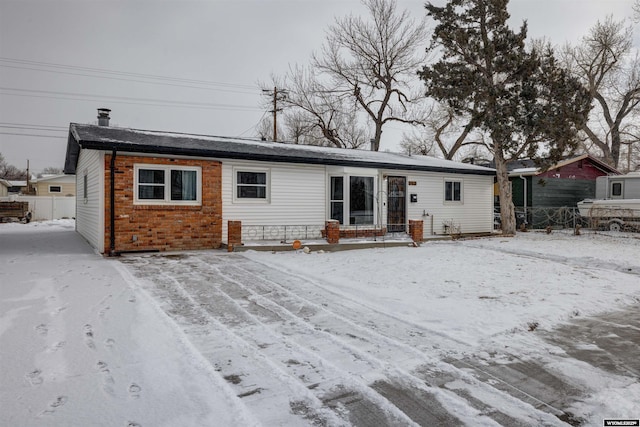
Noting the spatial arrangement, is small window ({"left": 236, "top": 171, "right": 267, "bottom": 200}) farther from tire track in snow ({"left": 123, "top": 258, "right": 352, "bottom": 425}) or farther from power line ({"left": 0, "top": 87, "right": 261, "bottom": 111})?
power line ({"left": 0, "top": 87, "right": 261, "bottom": 111})

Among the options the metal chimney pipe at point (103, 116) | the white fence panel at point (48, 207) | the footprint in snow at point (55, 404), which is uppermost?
the metal chimney pipe at point (103, 116)

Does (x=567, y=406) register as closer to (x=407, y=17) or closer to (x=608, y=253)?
(x=608, y=253)

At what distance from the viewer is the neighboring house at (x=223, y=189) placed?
31.8 ft

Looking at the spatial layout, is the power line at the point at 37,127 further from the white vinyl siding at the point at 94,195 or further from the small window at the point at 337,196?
the small window at the point at 337,196

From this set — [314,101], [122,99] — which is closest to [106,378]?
[314,101]

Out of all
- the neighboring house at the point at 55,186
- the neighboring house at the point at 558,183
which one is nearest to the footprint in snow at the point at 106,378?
the neighboring house at the point at 558,183

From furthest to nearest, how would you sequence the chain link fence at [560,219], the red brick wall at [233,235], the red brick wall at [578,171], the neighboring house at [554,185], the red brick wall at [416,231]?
1. the red brick wall at [578,171]
2. the neighboring house at [554,185]
3. the chain link fence at [560,219]
4. the red brick wall at [416,231]
5. the red brick wall at [233,235]

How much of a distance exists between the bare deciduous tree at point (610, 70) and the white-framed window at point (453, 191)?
1586 cm

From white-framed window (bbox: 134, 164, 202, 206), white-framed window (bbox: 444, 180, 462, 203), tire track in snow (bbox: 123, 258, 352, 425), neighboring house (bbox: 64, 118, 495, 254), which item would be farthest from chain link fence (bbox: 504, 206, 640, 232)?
tire track in snow (bbox: 123, 258, 352, 425)

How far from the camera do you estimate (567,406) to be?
2.72 metres

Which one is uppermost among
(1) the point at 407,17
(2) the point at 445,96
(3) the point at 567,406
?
(1) the point at 407,17

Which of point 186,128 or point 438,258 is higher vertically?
point 186,128

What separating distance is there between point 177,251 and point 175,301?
526cm

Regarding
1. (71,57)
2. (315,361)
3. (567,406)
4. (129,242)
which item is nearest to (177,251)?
(129,242)
